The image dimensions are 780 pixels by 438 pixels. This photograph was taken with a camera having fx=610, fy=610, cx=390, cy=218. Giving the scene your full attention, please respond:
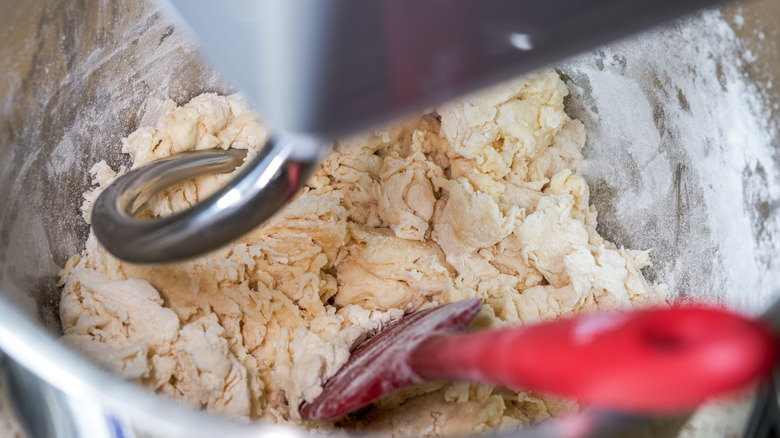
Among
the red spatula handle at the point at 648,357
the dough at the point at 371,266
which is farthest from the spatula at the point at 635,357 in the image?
the dough at the point at 371,266

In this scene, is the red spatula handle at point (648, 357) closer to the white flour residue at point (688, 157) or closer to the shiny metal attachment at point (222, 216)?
the shiny metal attachment at point (222, 216)

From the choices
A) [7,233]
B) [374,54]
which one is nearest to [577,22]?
[374,54]

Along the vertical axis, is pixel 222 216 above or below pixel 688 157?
above

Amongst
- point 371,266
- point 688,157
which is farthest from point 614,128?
point 371,266

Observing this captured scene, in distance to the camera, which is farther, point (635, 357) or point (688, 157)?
point (688, 157)

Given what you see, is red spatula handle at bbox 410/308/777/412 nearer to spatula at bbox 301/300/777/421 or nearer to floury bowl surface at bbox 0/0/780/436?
spatula at bbox 301/300/777/421

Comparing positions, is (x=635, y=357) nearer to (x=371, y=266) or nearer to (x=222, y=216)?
(x=222, y=216)

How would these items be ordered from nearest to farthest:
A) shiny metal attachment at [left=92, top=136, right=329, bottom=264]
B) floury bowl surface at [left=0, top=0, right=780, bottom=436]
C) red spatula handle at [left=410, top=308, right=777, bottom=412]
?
red spatula handle at [left=410, top=308, right=777, bottom=412] < shiny metal attachment at [left=92, top=136, right=329, bottom=264] < floury bowl surface at [left=0, top=0, right=780, bottom=436]

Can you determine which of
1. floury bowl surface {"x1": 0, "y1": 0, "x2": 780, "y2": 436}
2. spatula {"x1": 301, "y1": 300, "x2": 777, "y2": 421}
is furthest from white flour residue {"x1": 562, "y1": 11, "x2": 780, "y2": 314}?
spatula {"x1": 301, "y1": 300, "x2": 777, "y2": 421}
